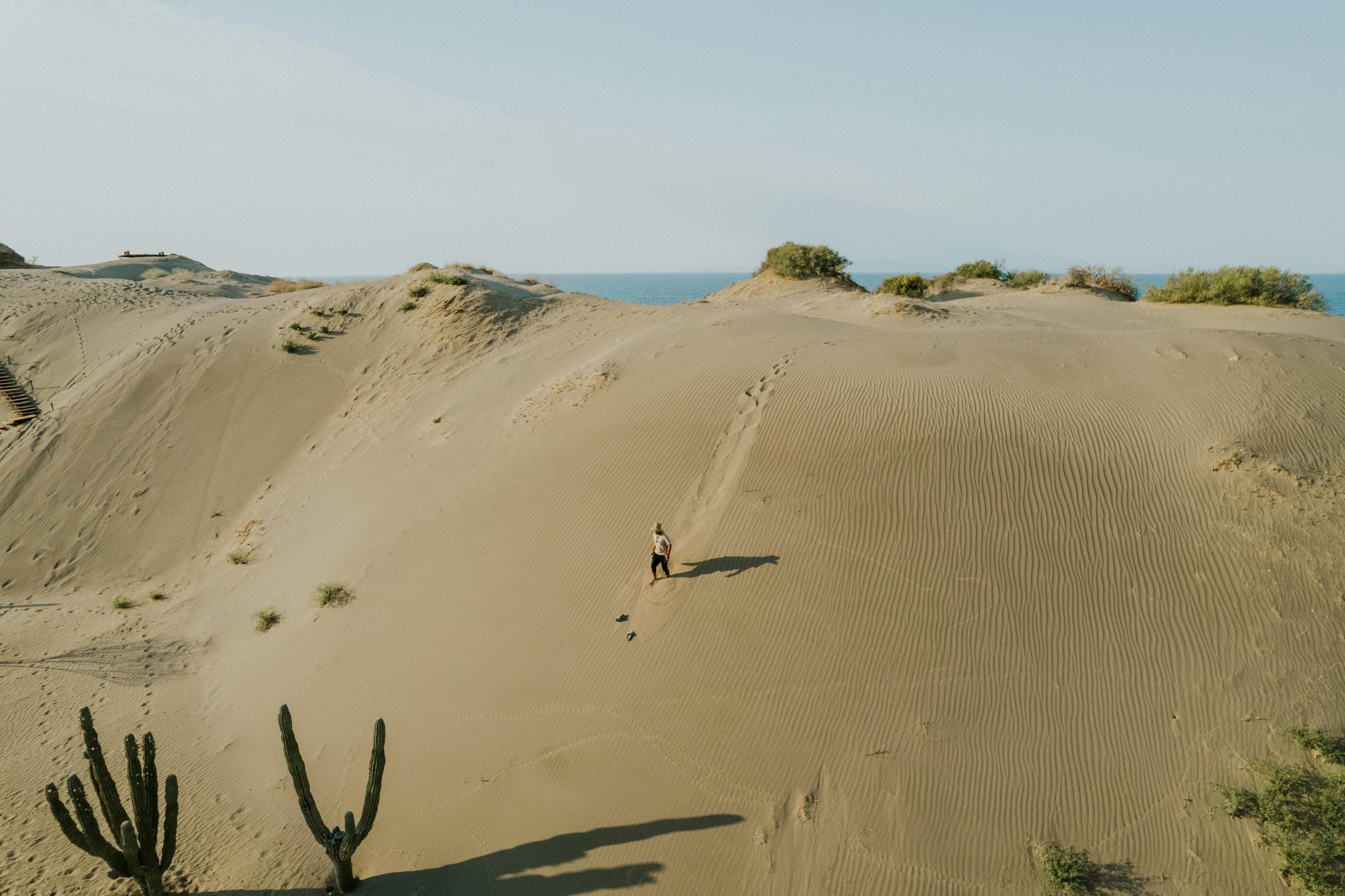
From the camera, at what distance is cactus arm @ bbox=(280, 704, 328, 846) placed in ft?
17.8

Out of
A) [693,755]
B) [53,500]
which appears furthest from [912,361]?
[53,500]

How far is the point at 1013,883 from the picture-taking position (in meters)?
5.90

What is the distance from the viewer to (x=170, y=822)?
567 centimetres

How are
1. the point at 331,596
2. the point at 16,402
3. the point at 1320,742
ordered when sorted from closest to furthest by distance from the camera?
the point at 1320,742 → the point at 331,596 → the point at 16,402

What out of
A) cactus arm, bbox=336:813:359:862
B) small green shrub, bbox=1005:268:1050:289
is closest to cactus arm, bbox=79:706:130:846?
cactus arm, bbox=336:813:359:862

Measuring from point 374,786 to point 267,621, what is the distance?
18.8ft

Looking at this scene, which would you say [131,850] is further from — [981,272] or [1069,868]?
[981,272]

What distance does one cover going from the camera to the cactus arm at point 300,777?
5.41 meters

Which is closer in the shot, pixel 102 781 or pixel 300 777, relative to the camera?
pixel 102 781

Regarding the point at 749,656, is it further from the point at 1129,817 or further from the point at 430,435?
the point at 430,435

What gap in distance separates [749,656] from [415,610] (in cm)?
522

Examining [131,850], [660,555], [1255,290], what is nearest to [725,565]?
[660,555]

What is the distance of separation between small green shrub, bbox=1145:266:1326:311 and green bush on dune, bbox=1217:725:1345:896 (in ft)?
67.4

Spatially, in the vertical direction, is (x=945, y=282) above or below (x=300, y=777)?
above
